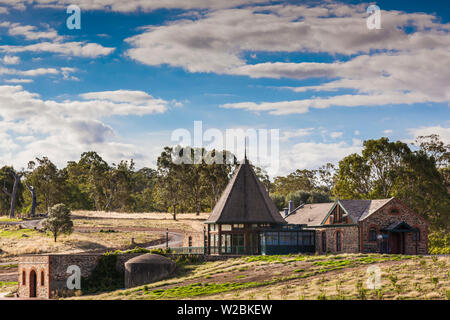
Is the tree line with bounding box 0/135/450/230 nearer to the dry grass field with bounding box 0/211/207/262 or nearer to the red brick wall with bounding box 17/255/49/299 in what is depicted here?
the dry grass field with bounding box 0/211/207/262

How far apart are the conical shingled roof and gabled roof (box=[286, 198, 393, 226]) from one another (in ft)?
11.6

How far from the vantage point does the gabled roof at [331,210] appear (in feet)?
158

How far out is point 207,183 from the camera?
96250 mm

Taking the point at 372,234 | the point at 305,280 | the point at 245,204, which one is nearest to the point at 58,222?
the point at 245,204

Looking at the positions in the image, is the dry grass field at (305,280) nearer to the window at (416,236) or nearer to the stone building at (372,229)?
the stone building at (372,229)

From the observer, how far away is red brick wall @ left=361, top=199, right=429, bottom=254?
46938 millimetres

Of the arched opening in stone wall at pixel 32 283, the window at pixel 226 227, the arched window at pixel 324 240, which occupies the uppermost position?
the window at pixel 226 227

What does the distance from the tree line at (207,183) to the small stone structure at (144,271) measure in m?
34.8

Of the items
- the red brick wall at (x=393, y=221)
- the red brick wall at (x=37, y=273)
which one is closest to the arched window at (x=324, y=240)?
the red brick wall at (x=393, y=221)

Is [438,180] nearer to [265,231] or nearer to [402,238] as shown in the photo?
[402,238]

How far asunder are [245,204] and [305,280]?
18.4 m

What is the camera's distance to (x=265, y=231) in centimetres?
4912
